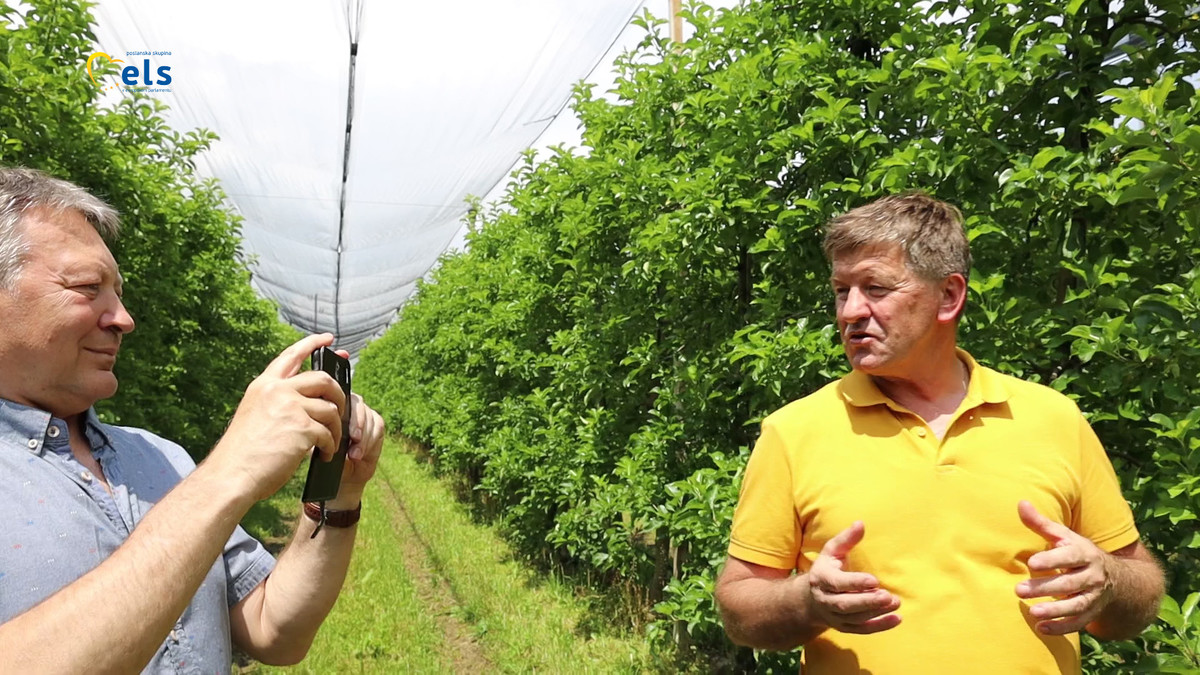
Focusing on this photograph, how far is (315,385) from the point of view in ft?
3.69

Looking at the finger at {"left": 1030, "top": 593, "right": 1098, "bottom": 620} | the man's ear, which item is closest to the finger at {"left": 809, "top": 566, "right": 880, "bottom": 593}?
the finger at {"left": 1030, "top": 593, "right": 1098, "bottom": 620}

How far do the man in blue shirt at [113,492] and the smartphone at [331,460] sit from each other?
37 mm

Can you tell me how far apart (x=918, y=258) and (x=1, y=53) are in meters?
3.93

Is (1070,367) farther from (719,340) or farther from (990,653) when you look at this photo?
(719,340)

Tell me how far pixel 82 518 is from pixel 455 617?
226 inches

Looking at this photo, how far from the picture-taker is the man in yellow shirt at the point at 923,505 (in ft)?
5.01

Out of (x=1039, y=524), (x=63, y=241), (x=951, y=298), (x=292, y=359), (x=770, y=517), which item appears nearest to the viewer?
(x=292, y=359)

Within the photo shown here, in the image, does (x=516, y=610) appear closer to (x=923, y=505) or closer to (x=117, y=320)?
(x=923, y=505)

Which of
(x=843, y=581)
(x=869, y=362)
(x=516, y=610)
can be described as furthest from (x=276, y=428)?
(x=516, y=610)

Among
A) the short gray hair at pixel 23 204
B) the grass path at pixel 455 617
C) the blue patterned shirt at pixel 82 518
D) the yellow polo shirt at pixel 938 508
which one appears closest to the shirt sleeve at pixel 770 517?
the yellow polo shirt at pixel 938 508

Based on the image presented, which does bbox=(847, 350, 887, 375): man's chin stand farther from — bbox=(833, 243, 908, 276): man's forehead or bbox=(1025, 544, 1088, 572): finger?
bbox=(1025, 544, 1088, 572): finger

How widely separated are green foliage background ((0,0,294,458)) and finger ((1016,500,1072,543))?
413 centimetres

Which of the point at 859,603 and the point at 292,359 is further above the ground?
the point at 292,359

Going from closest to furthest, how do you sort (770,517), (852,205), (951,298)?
(770,517) < (951,298) < (852,205)
